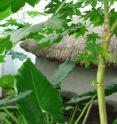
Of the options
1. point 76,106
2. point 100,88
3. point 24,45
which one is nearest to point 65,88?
point 24,45

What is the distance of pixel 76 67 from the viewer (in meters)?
1.71

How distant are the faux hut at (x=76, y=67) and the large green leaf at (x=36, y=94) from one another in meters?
0.86

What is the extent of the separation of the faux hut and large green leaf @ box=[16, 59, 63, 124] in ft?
2.82

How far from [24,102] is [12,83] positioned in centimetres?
11

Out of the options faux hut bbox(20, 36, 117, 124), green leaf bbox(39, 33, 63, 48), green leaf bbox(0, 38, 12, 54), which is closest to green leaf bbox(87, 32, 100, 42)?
green leaf bbox(39, 33, 63, 48)

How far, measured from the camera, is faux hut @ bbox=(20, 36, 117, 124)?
161 centimetres

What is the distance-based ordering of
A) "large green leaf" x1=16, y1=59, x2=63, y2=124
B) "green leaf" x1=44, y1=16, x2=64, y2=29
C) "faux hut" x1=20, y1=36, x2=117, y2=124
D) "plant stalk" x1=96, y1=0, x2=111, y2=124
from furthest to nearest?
"faux hut" x1=20, y1=36, x2=117, y2=124 → "large green leaf" x1=16, y1=59, x2=63, y2=124 → "plant stalk" x1=96, y1=0, x2=111, y2=124 → "green leaf" x1=44, y1=16, x2=64, y2=29

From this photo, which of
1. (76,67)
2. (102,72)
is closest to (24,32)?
(102,72)

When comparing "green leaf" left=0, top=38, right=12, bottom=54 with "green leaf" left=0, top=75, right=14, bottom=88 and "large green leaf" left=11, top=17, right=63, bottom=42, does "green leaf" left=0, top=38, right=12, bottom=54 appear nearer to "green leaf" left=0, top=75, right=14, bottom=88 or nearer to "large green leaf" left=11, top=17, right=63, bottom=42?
"large green leaf" left=11, top=17, right=63, bottom=42

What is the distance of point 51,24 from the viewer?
445mm

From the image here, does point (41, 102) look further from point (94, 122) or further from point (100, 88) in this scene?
point (94, 122)

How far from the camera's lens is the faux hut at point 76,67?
5.28 feet

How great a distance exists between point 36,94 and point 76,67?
1040mm

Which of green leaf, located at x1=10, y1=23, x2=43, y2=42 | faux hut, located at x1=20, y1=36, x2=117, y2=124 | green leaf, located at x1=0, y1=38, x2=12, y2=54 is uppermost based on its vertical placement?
green leaf, located at x1=10, y1=23, x2=43, y2=42
